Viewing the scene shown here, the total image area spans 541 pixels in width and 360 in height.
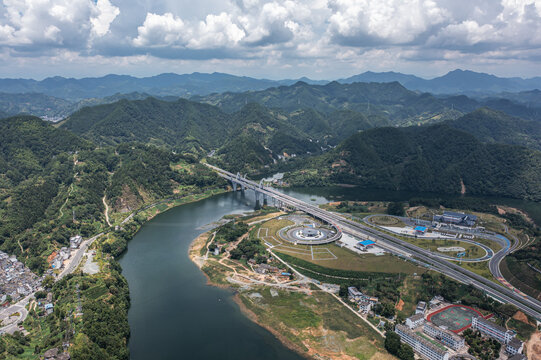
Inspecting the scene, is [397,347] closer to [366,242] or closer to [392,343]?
[392,343]

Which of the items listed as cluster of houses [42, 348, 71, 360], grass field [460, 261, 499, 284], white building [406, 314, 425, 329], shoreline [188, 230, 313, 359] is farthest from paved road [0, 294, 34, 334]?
grass field [460, 261, 499, 284]

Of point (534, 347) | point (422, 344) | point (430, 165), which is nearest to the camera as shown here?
point (422, 344)

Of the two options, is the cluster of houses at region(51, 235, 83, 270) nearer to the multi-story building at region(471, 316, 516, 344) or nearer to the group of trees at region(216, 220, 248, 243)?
the group of trees at region(216, 220, 248, 243)

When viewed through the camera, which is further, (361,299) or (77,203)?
(77,203)

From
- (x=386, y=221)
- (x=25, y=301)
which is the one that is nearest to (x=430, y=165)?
(x=386, y=221)

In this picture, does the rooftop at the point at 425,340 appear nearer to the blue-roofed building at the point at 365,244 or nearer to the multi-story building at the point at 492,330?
the multi-story building at the point at 492,330

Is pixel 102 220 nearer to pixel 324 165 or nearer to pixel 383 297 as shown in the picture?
pixel 383 297
